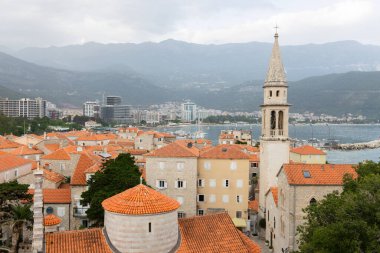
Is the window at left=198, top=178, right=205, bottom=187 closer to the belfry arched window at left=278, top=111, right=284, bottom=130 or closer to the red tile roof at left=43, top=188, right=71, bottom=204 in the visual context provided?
the belfry arched window at left=278, top=111, right=284, bottom=130

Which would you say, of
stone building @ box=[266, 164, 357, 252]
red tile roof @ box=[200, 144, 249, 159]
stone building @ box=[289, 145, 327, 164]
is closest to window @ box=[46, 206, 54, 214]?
red tile roof @ box=[200, 144, 249, 159]

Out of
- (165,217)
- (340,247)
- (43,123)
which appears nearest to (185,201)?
(165,217)

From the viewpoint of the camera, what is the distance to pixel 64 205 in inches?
1460

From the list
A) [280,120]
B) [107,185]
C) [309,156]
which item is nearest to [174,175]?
[107,185]

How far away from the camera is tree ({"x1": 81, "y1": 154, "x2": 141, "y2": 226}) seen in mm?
29469

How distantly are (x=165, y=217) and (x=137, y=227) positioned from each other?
133 cm

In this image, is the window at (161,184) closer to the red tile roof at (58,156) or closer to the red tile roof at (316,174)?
the red tile roof at (58,156)

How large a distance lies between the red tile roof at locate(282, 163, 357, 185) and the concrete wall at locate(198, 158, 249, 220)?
13.1 metres

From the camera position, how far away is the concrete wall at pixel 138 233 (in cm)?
1831

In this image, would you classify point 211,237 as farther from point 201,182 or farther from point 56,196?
point 201,182

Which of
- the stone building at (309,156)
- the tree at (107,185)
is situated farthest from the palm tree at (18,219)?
the stone building at (309,156)

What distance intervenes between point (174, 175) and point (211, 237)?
2145cm

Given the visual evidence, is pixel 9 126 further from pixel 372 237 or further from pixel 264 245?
pixel 372 237

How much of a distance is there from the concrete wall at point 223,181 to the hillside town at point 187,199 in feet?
0.34
